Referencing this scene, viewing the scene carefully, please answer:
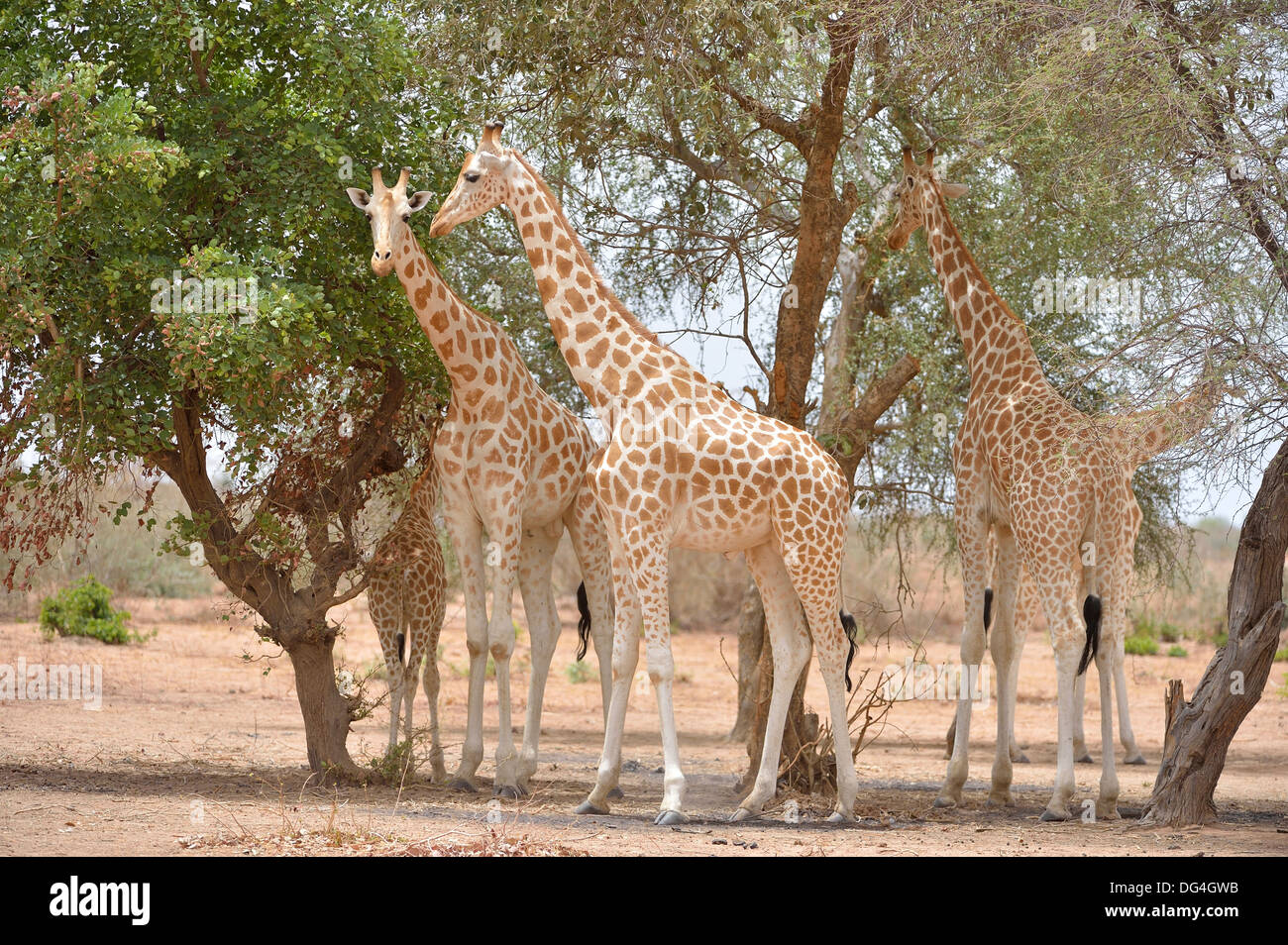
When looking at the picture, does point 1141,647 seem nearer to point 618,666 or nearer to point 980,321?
point 980,321

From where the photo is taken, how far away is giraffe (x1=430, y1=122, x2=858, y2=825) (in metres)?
7.98

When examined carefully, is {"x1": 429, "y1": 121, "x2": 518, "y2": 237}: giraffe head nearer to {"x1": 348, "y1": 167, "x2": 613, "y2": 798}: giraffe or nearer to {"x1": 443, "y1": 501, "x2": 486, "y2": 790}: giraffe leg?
{"x1": 348, "y1": 167, "x2": 613, "y2": 798}: giraffe

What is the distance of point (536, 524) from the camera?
956cm

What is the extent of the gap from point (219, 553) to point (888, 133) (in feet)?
27.5

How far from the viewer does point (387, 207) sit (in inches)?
329

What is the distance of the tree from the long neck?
133 centimetres

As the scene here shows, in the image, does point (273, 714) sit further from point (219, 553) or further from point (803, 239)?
point (803, 239)

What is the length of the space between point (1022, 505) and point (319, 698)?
17.0 ft

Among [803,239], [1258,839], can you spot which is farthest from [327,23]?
[1258,839]

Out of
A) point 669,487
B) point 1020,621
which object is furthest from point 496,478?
point 1020,621

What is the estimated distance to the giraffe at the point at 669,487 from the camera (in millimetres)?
7977

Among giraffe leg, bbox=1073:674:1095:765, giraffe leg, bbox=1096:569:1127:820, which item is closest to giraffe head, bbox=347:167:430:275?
giraffe leg, bbox=1096:569:1127:820

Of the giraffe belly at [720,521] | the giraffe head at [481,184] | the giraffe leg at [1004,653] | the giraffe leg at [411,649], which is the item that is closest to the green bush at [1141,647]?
the giraffe leg at [1004,653]
